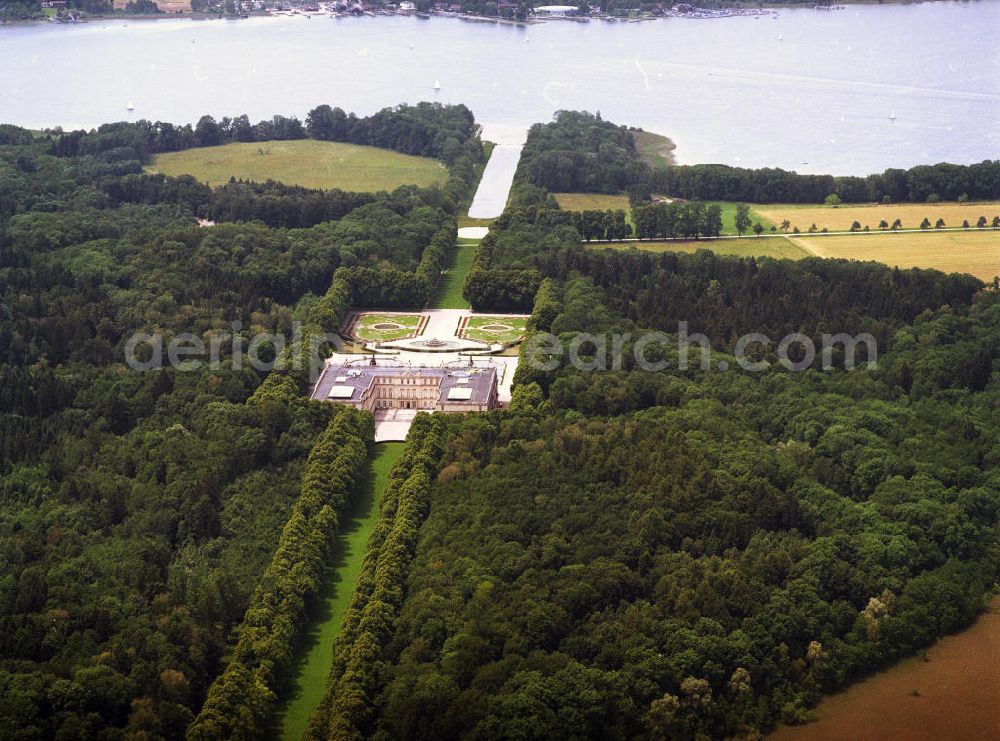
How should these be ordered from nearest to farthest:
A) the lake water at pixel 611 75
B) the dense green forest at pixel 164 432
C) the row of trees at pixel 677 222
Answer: the dense green forest at pixel 164 432, the row of trees at pixel 677 222, the lake water at pixel 611 75

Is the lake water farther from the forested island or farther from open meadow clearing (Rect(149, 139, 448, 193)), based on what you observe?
the forested island

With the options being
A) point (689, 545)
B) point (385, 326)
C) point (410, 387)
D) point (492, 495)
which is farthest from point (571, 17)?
point (689, 545)

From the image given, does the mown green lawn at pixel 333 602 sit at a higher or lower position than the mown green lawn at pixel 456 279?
lower


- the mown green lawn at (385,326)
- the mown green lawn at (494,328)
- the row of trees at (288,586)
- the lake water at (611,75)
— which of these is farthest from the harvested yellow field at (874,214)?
the row of trees at (288,586)

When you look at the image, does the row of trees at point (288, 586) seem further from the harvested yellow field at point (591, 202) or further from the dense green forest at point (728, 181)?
the dense green forest at point (728, 181)

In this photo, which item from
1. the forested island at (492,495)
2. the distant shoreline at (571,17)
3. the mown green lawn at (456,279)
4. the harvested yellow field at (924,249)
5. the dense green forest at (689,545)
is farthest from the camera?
the distant shoreline at (571,17)

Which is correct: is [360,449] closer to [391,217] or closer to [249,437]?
[249,437]
